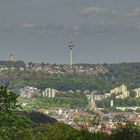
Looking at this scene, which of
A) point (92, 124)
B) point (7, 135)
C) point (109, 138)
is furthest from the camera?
point (109, 138)

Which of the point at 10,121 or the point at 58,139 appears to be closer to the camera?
the point at 10,121

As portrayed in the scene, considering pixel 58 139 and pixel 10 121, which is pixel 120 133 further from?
pixel 10 121

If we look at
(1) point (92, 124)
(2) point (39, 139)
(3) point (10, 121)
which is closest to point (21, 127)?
(3) point (10, 121)

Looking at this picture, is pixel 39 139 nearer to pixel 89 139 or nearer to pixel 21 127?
pixel 89 139

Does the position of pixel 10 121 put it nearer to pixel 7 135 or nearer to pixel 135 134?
pixel 7 135

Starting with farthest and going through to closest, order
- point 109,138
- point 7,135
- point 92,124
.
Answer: point 109,138, point 92,124, point 7,135

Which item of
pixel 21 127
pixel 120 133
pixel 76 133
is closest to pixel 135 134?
pixel 120 133

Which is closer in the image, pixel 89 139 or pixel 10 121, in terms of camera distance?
pixel 10 121
